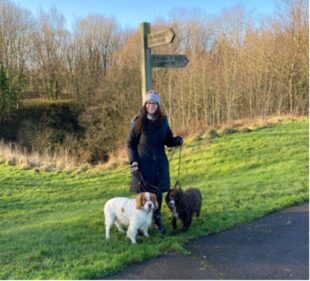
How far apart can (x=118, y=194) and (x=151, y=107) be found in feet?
19.9

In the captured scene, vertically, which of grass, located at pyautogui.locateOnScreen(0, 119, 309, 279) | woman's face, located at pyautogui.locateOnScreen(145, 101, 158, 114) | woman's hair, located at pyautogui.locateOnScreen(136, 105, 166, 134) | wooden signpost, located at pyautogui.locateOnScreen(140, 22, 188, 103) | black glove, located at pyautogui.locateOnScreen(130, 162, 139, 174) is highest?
wooden signpost, located at pyautogui.locateOnScreen(140, 22, 188, 103)

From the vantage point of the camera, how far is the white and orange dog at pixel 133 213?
17.5 feet

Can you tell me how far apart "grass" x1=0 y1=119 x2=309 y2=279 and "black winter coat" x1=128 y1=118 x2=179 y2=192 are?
82 cm

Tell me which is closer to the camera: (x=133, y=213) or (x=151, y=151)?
(x=133, y=213)

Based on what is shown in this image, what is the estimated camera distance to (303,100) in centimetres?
2645

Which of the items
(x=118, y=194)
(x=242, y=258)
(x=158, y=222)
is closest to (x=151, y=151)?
(x=158, y=222)

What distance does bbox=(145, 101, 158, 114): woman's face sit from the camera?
568 cm

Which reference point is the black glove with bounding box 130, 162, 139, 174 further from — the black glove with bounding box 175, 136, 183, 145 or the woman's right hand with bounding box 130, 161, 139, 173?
the black glove with bounding box 175, 136, 183, 145

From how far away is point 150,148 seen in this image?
5809 millimetres

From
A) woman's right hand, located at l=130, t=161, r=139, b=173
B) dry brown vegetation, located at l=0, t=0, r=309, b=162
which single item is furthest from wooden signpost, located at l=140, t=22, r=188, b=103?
dry brown vegetation, located at l=0, t=0, r=309, b=162

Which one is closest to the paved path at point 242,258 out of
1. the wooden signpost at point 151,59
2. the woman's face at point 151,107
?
the woman's face at point 151,107

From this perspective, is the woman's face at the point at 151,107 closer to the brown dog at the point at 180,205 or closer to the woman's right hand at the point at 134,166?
the woman's right hand at the point at 134,166

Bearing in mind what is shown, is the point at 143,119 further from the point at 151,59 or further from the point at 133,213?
the point at 151,59

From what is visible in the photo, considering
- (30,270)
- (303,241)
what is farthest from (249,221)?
(30,270)
